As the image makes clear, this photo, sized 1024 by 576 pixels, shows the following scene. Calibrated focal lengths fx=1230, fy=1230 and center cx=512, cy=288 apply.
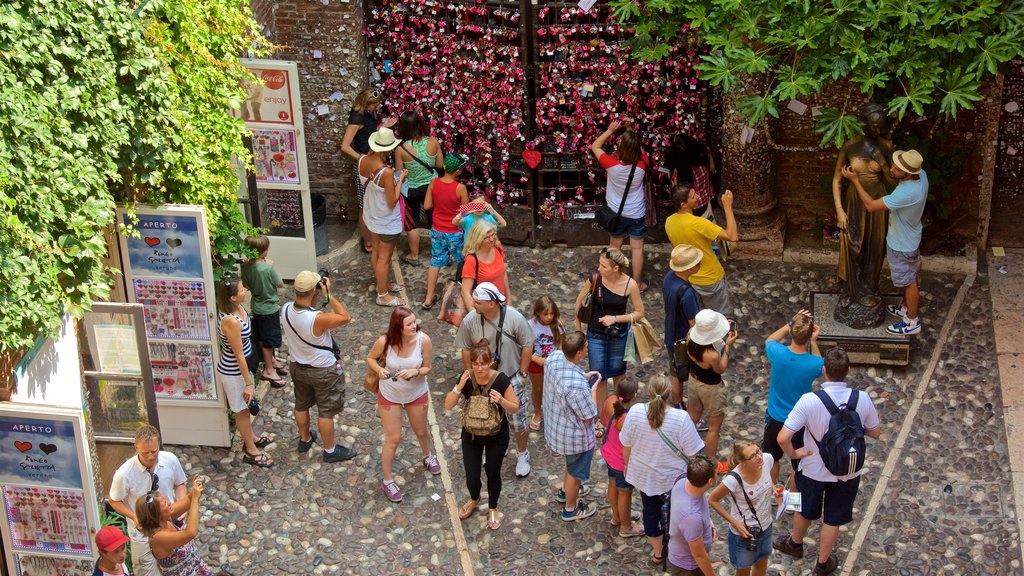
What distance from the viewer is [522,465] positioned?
9.63 m

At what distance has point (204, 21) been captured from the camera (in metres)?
9.82

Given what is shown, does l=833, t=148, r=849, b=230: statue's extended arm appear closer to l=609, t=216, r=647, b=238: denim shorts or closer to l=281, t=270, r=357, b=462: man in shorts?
l=609, t=216, r=647, b=238: denim shorts

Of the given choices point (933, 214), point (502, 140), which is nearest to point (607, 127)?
point (502, 140)

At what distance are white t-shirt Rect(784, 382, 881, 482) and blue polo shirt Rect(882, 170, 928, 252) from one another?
2.86m

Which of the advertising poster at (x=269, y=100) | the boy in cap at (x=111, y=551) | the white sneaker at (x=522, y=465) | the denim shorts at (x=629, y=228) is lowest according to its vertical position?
the white sneaker at (x=522, y=465)

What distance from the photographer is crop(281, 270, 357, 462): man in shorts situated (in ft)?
30.3

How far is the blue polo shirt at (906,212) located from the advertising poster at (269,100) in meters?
5.46

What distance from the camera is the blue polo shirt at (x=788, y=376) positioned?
8562 mm

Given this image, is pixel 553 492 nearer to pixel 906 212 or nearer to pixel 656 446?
pixel 656 446

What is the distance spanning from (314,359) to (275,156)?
2.98 meters

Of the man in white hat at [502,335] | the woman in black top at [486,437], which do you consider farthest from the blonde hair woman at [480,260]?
the woman in black top at [486,437]

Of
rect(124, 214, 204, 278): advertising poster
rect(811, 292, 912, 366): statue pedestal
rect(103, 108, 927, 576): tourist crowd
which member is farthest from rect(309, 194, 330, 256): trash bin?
rect(811, 292, 912, 366): statue pedestal

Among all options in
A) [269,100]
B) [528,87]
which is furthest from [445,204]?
[528,87]

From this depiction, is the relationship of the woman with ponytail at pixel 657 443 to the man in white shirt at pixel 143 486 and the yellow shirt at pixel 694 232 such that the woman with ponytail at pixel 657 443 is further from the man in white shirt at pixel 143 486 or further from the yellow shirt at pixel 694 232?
the man in white shirt at pixel 143 486
